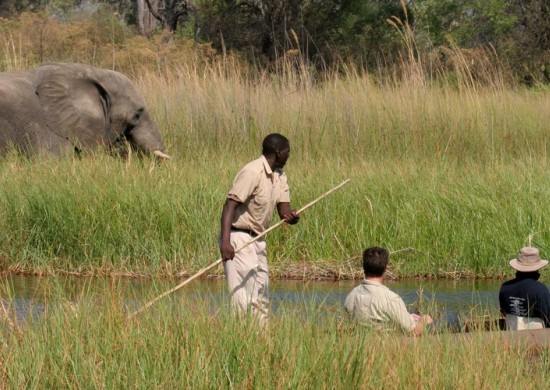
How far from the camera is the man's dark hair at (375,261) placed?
7016 millimetres

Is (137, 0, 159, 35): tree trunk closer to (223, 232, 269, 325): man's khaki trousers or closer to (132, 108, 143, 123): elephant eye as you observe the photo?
(132, 108, 143, 123): elephant eye

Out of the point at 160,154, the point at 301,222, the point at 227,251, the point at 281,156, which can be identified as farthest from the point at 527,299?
the point at 160,154

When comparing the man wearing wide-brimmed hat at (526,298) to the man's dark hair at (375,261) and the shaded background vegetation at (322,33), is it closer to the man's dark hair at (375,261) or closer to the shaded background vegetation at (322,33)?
the man's dark hair at (375,261)

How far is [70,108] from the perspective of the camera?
15164 mm

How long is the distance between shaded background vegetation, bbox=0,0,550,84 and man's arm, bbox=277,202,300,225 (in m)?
13.2

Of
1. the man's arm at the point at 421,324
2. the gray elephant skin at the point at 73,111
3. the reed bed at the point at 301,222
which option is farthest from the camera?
the gray elephant skin at the point at 73,111

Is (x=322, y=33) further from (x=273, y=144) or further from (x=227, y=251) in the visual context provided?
(x=227, y=251)

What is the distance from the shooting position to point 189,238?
1084 cm

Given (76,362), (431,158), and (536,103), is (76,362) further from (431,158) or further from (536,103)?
(536,103)

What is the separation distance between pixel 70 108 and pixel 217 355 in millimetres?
10110

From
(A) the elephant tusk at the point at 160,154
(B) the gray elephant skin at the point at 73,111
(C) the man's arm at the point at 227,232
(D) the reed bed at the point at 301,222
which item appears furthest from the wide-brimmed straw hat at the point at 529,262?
(B) the gray elephant skin at the point at 73,111

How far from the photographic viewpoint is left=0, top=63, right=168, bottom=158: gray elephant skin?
14609mm

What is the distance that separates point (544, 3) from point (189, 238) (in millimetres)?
Answer: 14633

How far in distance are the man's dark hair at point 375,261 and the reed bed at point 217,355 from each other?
1.06 metres
